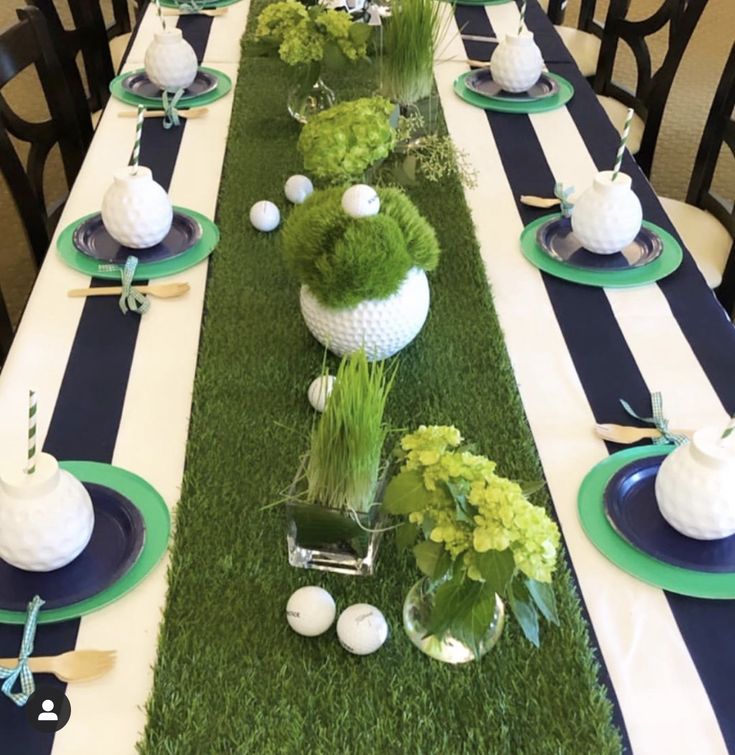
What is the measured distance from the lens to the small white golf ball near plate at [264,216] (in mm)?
1233

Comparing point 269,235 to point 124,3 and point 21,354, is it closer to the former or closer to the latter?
point 21,354

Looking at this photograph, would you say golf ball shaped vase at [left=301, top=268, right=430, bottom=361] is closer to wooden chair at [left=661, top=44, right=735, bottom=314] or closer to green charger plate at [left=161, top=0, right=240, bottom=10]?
wooden chair at [left=661, top=44, right=735, bottom=314]

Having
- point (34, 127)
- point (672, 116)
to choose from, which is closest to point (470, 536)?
point (34, 127)

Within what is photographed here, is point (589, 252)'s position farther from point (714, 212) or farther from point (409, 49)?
point (714, 212)

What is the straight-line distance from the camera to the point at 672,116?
11.2ft

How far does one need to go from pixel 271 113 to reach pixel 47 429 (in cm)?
88

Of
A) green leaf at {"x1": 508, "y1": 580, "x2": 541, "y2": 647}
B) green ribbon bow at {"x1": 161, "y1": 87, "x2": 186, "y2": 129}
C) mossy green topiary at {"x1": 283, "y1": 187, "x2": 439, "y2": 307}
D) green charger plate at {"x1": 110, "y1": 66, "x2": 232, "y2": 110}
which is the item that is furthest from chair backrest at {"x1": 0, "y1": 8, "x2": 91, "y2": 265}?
green leaf at {"x1": 508, "y1": 580, "x2": 541, "y2": 647}

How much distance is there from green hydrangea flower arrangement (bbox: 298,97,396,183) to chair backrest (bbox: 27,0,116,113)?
96 cm

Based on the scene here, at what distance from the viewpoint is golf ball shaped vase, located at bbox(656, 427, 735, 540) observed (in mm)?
731

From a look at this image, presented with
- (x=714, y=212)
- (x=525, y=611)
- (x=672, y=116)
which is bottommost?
(x=672, y=116)

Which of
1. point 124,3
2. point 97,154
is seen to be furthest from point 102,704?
point 124,3

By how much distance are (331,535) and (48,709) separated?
0.25 metres

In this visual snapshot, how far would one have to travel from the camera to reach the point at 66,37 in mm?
1962

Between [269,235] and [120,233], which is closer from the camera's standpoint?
[120,233]
